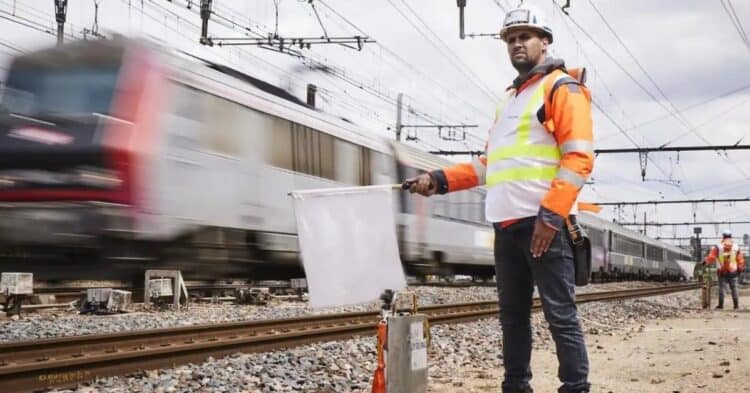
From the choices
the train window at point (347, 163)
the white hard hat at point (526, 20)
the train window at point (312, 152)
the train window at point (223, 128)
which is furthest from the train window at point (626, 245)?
the white hard hat at point (526, 20)

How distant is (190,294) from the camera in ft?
53.3

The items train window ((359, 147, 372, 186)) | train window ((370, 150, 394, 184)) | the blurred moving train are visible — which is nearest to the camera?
the blurred moving train

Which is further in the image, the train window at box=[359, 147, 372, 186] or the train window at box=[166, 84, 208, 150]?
the train window at box=[359, 147, 372, 186]

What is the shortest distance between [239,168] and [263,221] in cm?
91

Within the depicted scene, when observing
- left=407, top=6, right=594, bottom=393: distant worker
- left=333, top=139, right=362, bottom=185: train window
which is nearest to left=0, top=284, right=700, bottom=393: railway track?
left=407, top=6, right=594, bottom=393: distant worker

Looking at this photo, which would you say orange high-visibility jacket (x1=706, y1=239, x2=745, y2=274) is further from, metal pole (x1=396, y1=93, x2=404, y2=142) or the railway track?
metal pole (x1=396, y1=93, x2=404, y2=142)

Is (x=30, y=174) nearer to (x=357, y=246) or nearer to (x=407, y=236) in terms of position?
(x=357, y=246)

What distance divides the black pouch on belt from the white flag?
83 centimetres

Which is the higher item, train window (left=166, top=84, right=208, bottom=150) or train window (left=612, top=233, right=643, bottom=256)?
train window (left=166, top=84, right=208, bottom=150)

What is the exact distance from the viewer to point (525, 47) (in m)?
3.70

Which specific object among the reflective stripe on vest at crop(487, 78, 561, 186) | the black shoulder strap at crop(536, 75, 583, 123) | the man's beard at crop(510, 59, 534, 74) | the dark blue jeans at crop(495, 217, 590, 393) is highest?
the man's beard at crop(510, 59, 534, 74)

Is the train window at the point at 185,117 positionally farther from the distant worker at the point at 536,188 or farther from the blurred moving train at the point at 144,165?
the distant worker at the point at 536,188

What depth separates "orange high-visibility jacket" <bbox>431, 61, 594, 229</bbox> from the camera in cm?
343

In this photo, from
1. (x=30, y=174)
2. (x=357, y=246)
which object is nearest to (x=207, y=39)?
(x=30, y=174)
